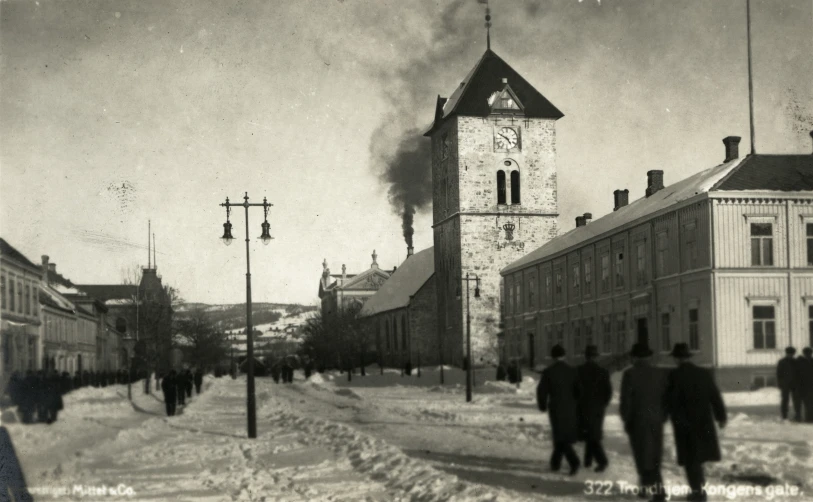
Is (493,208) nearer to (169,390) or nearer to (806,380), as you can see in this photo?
(806,380)

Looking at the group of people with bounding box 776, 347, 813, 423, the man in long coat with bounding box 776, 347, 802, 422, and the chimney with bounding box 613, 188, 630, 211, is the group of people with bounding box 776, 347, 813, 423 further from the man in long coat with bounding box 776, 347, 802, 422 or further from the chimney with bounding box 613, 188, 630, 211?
the chimney with bounding box 613, 188, 630, 211

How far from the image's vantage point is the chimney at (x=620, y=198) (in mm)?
9219

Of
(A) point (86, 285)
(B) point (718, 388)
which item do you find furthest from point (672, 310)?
(A) point (86, 285)

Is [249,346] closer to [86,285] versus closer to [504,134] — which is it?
[86,285]

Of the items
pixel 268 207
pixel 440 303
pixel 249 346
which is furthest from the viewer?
pixel 249 346

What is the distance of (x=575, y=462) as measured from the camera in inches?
348

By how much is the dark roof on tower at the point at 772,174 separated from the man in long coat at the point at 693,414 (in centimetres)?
153

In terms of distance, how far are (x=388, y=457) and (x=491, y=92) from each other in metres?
6.02

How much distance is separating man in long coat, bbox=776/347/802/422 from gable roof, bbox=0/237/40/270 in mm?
8048

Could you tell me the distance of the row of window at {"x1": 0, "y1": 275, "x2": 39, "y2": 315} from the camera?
32.7 feet

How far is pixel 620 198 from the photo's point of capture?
9305 mm

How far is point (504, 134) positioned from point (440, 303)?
2171 mm

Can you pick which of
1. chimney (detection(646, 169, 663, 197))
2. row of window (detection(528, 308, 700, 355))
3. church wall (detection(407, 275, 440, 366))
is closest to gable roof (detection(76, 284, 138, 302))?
church wall (detection(407, 275, 440, 366))

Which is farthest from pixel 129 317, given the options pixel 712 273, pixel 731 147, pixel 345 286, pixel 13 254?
pixel 731 147
